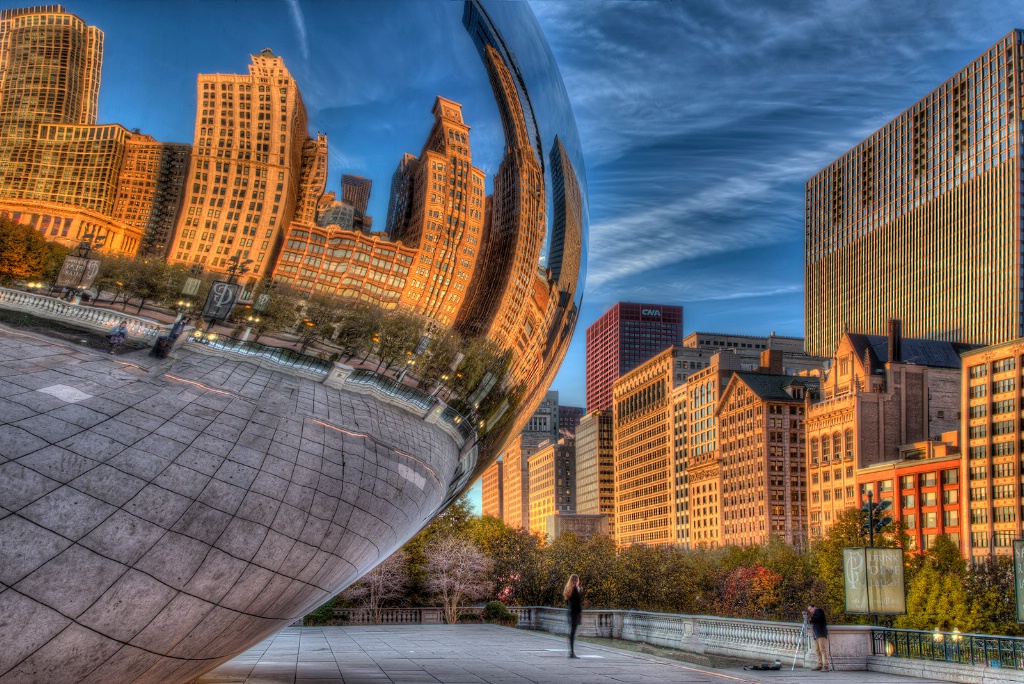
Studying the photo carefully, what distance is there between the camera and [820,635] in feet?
61.2

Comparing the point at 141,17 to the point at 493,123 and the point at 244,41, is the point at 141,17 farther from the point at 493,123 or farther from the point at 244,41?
the point at 493,123

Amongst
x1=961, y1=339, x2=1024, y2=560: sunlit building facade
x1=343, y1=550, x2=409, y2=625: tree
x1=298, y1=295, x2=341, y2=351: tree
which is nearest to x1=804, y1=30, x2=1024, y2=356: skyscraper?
x1=961, y1=339, x2=1024, y2=560: sunlit building facade

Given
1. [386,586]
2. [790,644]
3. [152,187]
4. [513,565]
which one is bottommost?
[386,586]

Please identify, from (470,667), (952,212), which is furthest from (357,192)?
(952,212)

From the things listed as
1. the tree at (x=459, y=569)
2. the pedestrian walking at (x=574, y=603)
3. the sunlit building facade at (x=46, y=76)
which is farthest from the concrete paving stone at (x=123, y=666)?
the tree at (x=459, y=569)

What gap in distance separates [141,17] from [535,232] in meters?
1.95

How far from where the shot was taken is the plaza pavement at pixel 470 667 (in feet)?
38.4

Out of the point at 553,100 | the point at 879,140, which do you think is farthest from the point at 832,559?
the point at 879,140

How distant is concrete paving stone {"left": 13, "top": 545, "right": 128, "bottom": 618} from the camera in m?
3.10

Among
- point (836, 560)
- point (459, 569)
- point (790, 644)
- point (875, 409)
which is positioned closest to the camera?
point (790, 644)

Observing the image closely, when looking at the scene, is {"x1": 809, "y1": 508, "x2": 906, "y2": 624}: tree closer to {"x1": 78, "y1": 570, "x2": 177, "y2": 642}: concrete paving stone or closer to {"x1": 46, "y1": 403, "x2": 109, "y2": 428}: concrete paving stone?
{"x1": 78, "y1": 570, "x2": 177, "y2": 642}: concrete paving stone

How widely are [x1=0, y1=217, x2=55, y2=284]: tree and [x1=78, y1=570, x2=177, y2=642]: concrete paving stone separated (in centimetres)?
103

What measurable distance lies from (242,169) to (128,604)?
1.55 metres

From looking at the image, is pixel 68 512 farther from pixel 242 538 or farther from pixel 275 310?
pixel 275 310
